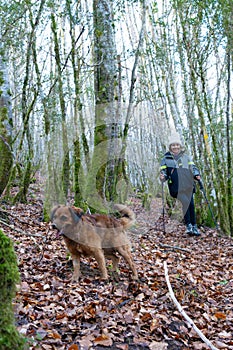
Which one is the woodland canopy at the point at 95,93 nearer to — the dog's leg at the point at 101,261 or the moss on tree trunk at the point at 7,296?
the dog's leg at the point at 101,261

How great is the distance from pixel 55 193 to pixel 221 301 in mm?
6273

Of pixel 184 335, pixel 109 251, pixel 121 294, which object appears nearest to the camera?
pixel 184 335

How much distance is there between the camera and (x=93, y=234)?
223 inches

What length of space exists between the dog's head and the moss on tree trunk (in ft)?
8.36

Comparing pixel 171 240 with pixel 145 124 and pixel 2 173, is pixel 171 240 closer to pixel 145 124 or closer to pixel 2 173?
pixel 2 173

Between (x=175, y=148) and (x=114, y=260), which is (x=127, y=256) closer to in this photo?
(x=114, y=260)

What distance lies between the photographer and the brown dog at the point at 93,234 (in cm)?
539

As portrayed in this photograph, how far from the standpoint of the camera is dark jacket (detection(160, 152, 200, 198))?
10172 millimetres

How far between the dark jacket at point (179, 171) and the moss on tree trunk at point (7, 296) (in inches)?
304

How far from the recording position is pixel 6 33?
10180mm

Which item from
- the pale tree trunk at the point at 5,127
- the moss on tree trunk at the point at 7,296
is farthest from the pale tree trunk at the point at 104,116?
the moss on tree trunk at the point at 7,296

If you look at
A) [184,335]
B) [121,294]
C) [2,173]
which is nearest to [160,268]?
[121,294]

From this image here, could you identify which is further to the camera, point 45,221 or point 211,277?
point 45,221

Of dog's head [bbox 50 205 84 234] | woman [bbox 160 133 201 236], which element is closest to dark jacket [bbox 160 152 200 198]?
woman [bbox 160 133 201 236]
